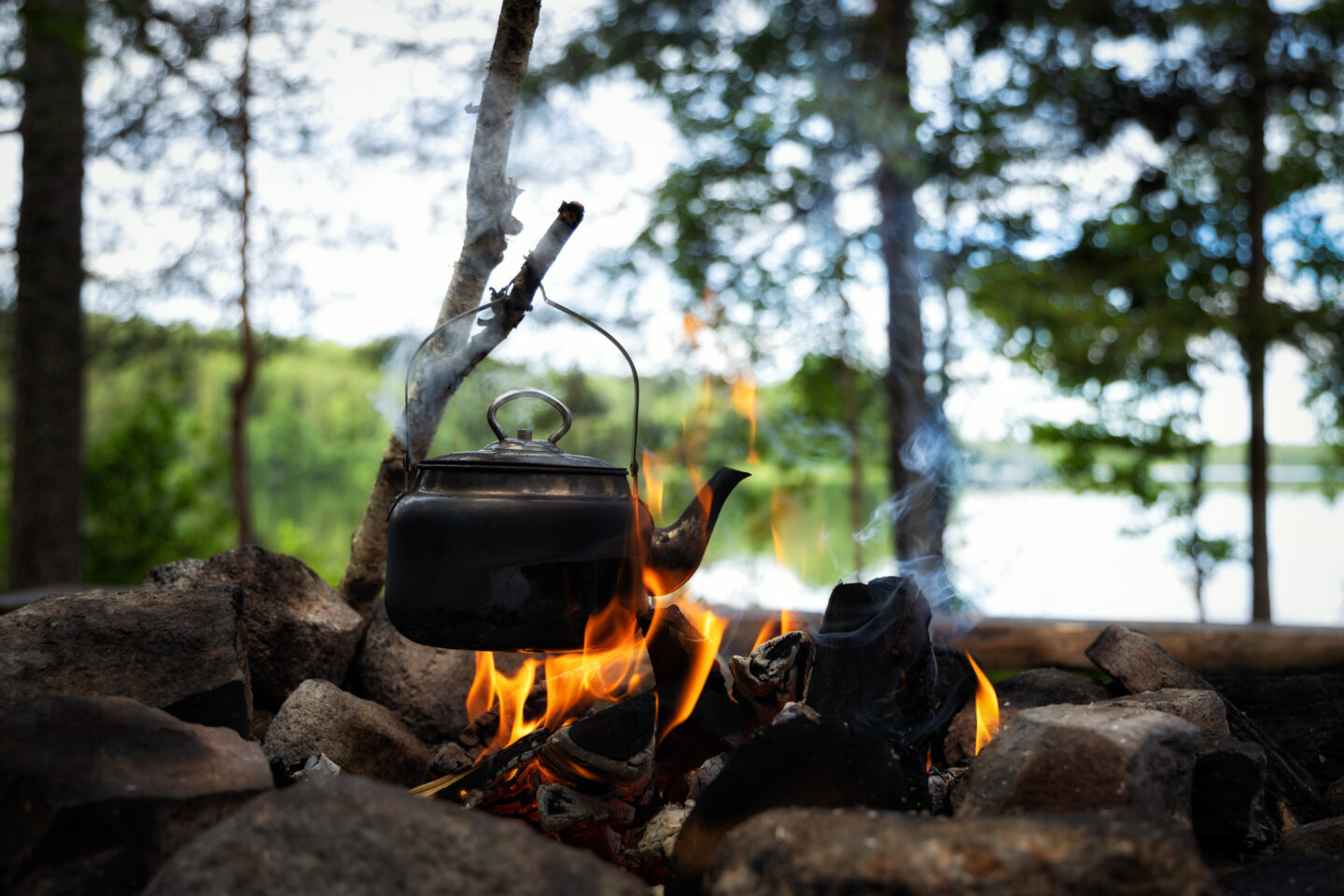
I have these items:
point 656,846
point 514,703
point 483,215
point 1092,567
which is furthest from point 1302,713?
point 1092,567

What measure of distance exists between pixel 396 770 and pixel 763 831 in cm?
137

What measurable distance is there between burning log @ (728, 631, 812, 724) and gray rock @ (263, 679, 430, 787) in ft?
3.12

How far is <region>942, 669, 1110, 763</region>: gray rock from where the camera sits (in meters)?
2.42

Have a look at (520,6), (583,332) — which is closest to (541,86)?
(583,332)

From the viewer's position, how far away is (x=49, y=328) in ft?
20.9

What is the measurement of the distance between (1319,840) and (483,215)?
2.62 meters

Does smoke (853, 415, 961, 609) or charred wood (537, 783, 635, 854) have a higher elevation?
smoke (853, 415, 961, 609)

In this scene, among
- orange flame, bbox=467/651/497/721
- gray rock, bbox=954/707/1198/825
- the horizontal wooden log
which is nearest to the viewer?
gray rock, bbox=954/707/1198/825

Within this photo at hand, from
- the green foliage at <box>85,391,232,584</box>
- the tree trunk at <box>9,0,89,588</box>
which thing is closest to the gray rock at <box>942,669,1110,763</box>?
the tree trunk at <box>9,0,89,588</box>

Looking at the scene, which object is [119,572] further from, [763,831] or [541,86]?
[763,831]

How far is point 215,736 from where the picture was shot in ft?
5.49

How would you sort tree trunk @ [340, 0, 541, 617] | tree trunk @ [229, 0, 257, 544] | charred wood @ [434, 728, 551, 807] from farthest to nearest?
Result: tree trunk @ [229, 0, 257, 544] < tree trunk @ [340, 0, 541, 617] < charred wood @ [434, 728, 551, 807]

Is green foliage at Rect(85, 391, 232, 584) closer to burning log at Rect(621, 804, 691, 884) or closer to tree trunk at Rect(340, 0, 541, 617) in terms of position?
tree trunk at Rect(340, 0, 541, 617)

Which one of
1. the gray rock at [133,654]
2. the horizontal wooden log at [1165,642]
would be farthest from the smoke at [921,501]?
the gray rock at [133,654]
